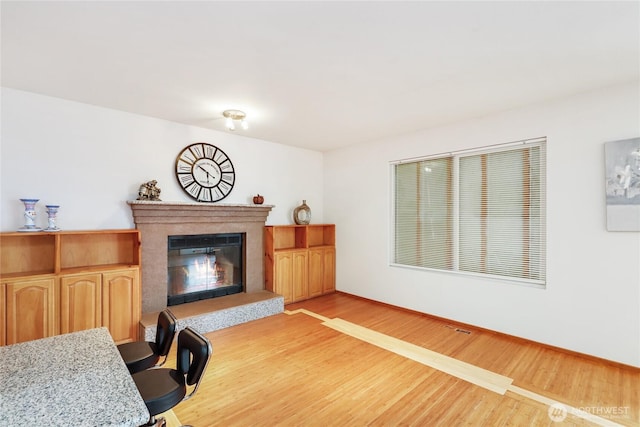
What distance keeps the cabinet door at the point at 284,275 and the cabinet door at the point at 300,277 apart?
3.1 inches

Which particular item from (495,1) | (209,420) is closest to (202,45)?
(495,1)

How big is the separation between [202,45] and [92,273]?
254cm

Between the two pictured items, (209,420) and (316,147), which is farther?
(316,147)

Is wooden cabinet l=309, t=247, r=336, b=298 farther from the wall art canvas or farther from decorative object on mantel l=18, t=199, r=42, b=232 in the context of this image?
the wall art canvas

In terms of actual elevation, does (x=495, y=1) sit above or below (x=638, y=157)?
above

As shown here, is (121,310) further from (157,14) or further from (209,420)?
(157,14)

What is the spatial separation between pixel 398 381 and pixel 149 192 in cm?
344

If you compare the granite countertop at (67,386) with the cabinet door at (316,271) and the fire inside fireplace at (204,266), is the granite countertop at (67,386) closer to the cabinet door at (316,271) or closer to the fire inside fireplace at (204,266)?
the fire inside fireplace at (204,266)

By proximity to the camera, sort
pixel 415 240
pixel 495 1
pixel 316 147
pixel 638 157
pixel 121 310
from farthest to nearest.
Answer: pixel 316 147 → pixel 415 240 → pixel 121 310 → pixel 638 157 → pixel 495 1

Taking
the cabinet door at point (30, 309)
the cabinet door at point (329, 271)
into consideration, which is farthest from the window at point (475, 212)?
the cabinet door at point (30, 309)

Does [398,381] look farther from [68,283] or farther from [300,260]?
[68,283]

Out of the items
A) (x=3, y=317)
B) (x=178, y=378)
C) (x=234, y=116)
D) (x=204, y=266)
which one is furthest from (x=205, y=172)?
(x=178, y=378)

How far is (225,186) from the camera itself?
14.9ft

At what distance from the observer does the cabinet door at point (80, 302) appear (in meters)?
2.97
